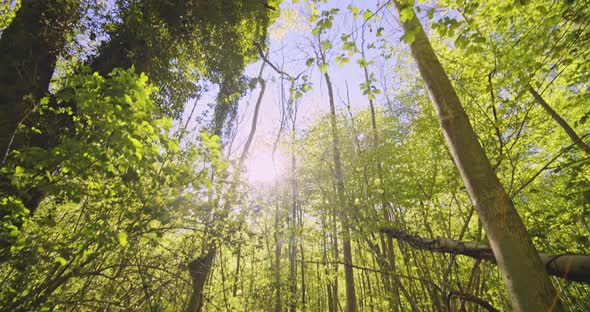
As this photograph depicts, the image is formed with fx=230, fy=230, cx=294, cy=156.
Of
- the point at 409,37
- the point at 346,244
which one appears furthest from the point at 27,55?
the point at 346,244

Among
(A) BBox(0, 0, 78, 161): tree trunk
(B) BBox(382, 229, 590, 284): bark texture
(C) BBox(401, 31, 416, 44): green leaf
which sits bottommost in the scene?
(B) BBox(382, 229, 590, 284): bark texture

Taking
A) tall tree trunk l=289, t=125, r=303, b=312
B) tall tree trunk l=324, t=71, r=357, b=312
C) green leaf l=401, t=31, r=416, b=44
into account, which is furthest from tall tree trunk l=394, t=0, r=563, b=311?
tall tree trunk l=324, t=71, r=357, b=312

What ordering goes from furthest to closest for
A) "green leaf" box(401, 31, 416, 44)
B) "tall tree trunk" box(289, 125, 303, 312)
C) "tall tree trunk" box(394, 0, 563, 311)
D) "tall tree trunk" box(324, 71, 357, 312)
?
"tall tree trunk" box(289, 125, 303, 312) < "tall tree trunk" box(324, 71, 357, 312) < "green leaf" box(401, 31, 416, 44) < "tall tree trunk" box(394, 0, 563, 311)

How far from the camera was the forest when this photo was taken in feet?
4.74

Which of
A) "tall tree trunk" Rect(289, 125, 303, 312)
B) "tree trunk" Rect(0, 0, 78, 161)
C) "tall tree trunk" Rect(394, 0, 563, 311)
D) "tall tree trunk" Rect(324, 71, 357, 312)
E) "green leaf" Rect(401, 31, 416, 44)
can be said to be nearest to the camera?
"tall tree trunk" Rect(394, 0, 563, 311)

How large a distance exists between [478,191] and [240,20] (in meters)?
5.67

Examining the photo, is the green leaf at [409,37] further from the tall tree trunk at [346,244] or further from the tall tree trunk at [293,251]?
the tall tree trunk at [346,244]

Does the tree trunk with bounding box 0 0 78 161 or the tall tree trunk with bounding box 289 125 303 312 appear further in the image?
the tall tree trunk with bounding box 289 125 303 312

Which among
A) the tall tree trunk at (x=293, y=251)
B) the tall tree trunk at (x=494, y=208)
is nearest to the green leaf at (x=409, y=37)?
the tall tree trunk at (x=494, y=208)

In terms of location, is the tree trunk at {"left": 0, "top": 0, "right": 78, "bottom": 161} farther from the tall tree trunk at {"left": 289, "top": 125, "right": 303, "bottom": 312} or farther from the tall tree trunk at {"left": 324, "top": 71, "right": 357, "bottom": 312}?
the tall tree trunk at {"left": 324, "top": 71, "right": 357, "bottom": 312}

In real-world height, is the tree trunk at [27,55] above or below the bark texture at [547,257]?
above

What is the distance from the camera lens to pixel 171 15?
4367mm

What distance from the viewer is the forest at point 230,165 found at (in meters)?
1.45

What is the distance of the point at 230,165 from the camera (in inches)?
102
